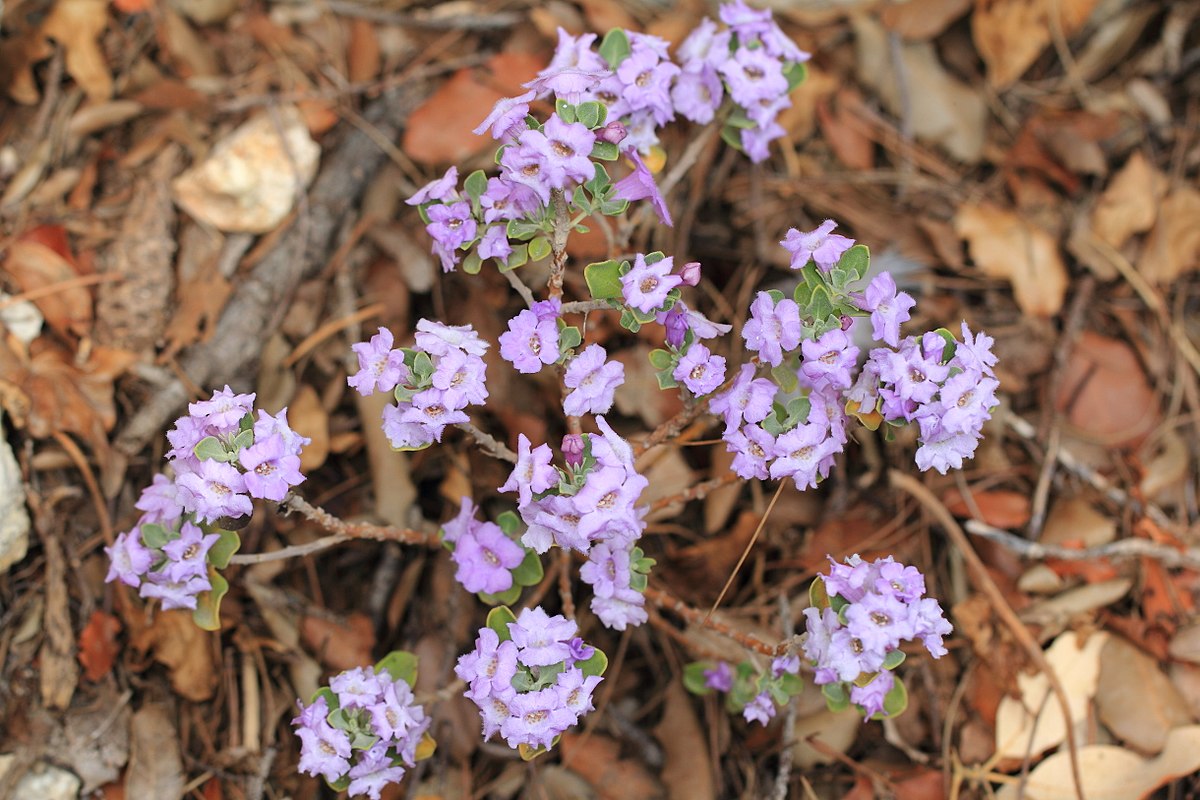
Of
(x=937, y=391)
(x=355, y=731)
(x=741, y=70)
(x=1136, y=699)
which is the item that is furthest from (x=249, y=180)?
(x=1136, y=699)

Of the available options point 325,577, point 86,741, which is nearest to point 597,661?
point 325,577

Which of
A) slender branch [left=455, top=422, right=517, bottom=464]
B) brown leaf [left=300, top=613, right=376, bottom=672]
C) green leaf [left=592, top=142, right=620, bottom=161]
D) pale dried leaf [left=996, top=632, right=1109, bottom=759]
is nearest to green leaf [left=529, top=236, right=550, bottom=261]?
green leaf [left=592, top=142, right=620, bottom=161]

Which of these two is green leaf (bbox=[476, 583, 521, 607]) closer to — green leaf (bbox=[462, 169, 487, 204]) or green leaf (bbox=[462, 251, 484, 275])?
green leaf (bbox=[462, 251, 484, 275])

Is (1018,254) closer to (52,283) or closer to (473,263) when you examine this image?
(473,263)

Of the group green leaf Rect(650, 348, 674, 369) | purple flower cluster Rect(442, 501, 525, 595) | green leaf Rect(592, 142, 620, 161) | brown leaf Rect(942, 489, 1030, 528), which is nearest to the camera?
green leaf Rect(592, 142, 620, 161)

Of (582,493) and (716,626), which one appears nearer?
(582,493)

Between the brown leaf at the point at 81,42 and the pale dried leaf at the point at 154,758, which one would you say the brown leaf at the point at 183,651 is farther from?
the brown leaf at the point at 81,42
